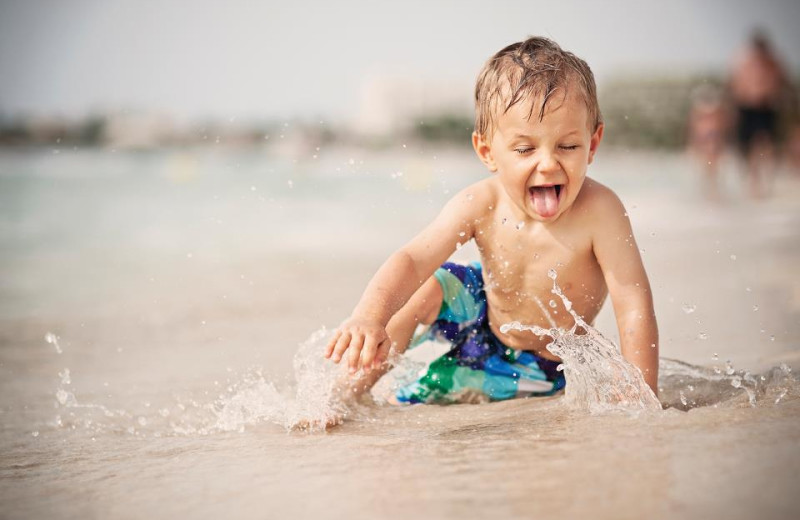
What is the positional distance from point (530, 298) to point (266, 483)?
3.82 ft

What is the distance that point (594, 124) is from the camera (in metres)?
2.37

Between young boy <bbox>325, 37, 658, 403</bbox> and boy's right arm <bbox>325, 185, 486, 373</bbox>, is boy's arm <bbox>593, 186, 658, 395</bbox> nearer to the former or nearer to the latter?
young boy <bbox>325, 37, 658, 403</bbox>

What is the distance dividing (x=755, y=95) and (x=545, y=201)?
29.5 ft

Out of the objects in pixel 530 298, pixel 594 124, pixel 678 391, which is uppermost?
pixel 594 124

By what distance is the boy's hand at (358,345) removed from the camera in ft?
6.74

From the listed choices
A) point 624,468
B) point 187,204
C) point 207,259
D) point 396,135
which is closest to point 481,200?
point 624,468

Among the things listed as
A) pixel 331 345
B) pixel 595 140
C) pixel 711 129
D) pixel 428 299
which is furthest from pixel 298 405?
pixel 711 129

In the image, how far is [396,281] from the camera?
2.31 metres

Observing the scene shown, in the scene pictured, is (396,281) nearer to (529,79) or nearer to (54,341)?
(529,79)

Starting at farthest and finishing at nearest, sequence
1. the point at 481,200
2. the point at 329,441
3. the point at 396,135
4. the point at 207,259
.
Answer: the point at 396,135, the point at 207,259, the point at 481,200, the point at 329,441

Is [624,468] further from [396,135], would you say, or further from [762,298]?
[396,135]

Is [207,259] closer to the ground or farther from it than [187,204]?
closer to the ground

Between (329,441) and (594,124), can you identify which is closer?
(329,441)

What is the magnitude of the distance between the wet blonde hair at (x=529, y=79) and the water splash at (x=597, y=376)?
51 cm
